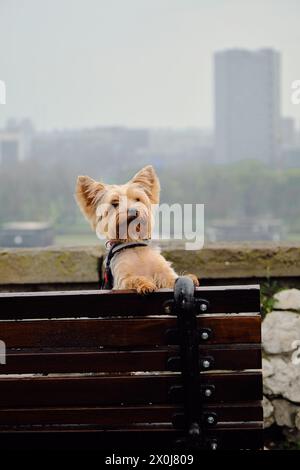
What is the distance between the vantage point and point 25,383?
5.87ft

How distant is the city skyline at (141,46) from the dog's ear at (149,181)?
27043 mm

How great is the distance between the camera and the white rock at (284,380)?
2.95 metres

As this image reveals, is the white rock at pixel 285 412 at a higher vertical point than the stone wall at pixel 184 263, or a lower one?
lower

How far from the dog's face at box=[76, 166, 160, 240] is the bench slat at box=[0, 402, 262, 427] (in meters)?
0.65

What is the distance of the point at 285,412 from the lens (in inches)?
Answer: 117

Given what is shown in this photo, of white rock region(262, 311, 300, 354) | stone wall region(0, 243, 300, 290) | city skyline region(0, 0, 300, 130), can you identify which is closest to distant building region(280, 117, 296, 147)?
stone wall region(0, 243, 300, 290)

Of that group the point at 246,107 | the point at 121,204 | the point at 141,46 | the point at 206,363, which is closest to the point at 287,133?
the point at 246,107

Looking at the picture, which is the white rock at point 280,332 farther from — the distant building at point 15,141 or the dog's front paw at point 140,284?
the distant building at point 15,141

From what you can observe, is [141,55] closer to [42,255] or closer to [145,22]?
[145,22]

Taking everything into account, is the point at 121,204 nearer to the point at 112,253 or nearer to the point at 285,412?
A: the point at 112,253

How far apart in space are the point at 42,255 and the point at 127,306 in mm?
1718

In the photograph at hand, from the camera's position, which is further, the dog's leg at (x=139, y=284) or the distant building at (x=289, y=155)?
the distant building at (x=289, y=155)

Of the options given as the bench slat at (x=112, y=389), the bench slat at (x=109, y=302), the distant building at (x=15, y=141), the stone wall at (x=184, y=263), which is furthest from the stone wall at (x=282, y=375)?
the distant building at (x=15, y=141)

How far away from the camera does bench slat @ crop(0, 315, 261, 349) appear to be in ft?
5.60
